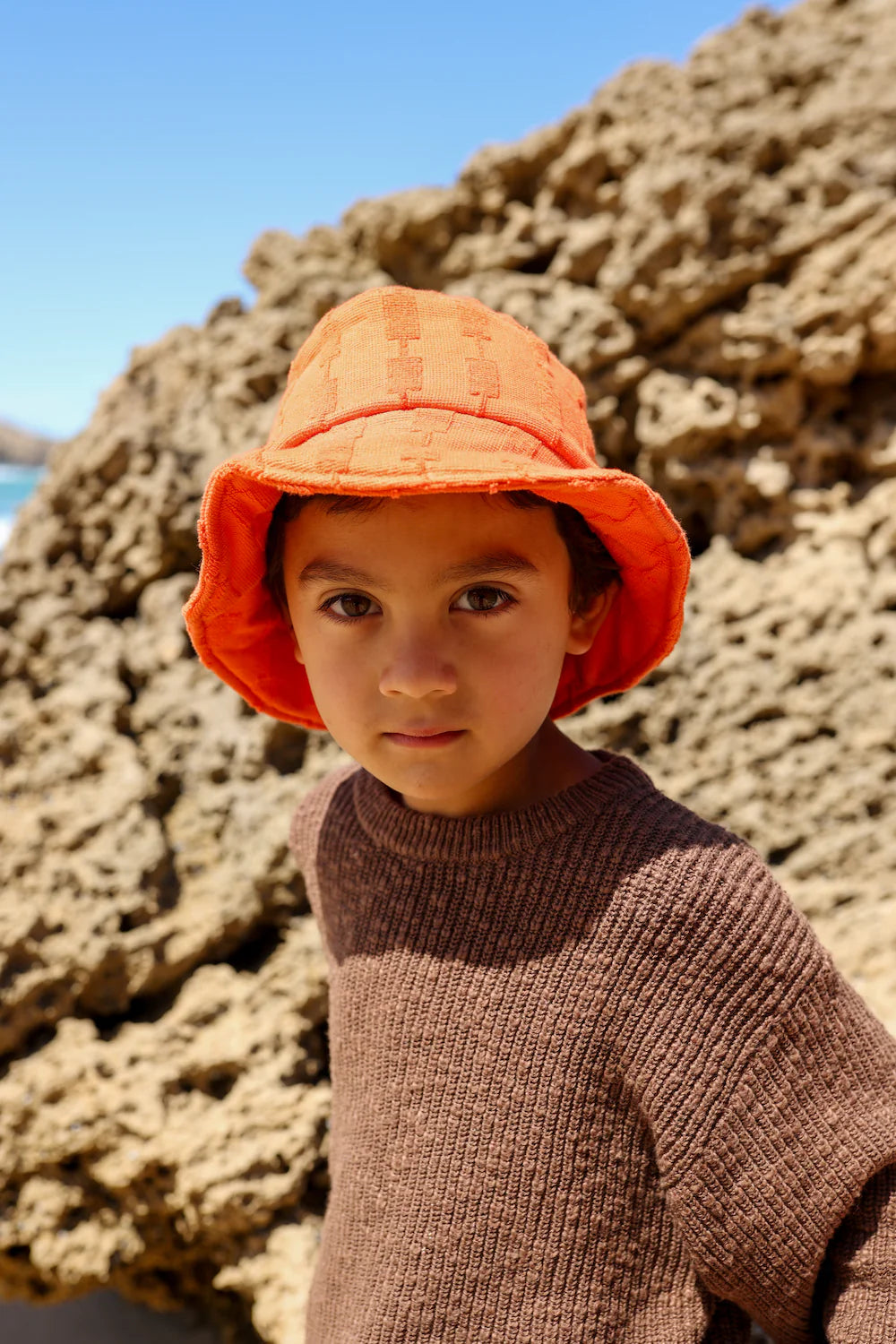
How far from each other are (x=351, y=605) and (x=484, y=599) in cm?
14

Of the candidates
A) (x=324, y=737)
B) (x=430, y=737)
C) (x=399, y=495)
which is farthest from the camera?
(x=324, y=737)

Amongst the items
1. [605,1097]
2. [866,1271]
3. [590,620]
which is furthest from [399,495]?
[866,1271]

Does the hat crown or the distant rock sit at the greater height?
the distant rock

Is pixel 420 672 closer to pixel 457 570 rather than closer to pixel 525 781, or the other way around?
→ pixel 457 570

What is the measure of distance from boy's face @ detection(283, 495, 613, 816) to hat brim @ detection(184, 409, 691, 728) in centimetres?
6

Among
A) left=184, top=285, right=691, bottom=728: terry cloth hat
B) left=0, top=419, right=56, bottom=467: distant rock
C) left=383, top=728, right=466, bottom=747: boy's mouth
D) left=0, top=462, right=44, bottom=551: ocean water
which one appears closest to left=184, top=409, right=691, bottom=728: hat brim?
left=184, top=285, right=691, bottom=728: terry cloth hat

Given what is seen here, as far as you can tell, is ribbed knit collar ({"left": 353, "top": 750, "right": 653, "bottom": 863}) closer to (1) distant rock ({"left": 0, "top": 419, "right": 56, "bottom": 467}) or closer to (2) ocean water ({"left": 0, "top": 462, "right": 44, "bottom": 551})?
(2) ocean water ({"left": 0, "top": 462, "right": 44, "bottom": 551})

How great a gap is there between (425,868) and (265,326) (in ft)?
5.17

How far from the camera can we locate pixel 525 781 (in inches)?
46.9

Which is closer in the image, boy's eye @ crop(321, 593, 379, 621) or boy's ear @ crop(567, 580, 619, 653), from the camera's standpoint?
boy's eye @ crop(321, 593, 379, 621)

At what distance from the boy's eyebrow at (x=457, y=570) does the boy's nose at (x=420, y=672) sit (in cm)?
7

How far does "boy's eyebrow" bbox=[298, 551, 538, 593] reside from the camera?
0.97m

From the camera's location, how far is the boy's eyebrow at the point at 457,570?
97cm

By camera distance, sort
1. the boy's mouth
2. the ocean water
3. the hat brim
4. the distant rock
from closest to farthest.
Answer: the hat brim, the boy's mouth, the ocean water, the distant rock
